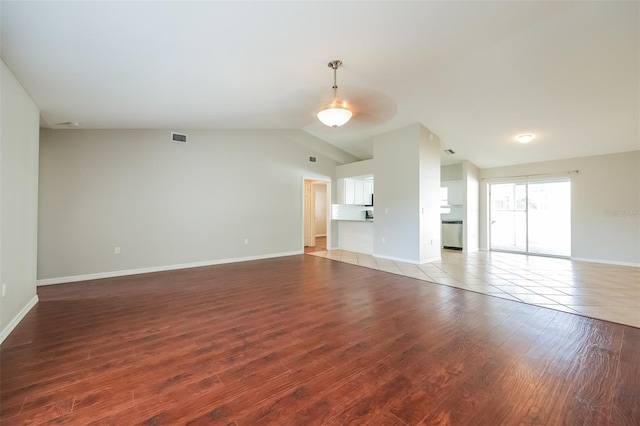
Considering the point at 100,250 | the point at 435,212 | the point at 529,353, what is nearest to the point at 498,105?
the point at 435,212

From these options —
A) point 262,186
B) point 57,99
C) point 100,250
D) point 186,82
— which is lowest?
point 100,250

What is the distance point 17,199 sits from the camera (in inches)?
108

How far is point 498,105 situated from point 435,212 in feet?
8.08

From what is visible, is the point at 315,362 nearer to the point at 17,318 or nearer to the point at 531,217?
the point at 17,318

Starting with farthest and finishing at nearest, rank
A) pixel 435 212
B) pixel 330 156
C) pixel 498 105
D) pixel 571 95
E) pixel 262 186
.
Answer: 1. pixel 330 156
2. pixel 262 186
3. pixel 435 212
4. pixel 498 105
5. pixel 571 95

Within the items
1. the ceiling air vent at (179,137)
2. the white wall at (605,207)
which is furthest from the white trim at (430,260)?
the ceiling air vent at (179,137)

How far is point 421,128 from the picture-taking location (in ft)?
18.4

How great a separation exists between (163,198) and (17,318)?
2.81m

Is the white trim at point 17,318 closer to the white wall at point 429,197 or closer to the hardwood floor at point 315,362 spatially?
the hardwood floor at point 315,362

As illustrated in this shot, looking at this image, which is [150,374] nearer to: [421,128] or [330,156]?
[421,128]

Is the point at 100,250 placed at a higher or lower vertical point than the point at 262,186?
lower

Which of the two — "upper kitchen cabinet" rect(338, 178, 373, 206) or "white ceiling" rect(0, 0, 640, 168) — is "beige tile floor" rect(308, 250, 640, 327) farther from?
"white ceiling" rect(0, 0, 640, 168)

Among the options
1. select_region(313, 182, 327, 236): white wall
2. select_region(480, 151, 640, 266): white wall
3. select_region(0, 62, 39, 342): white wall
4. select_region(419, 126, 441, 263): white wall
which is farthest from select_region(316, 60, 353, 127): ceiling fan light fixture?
select_region(313, 182, 327, 236): white wall

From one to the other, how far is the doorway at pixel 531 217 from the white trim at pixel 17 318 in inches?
378
